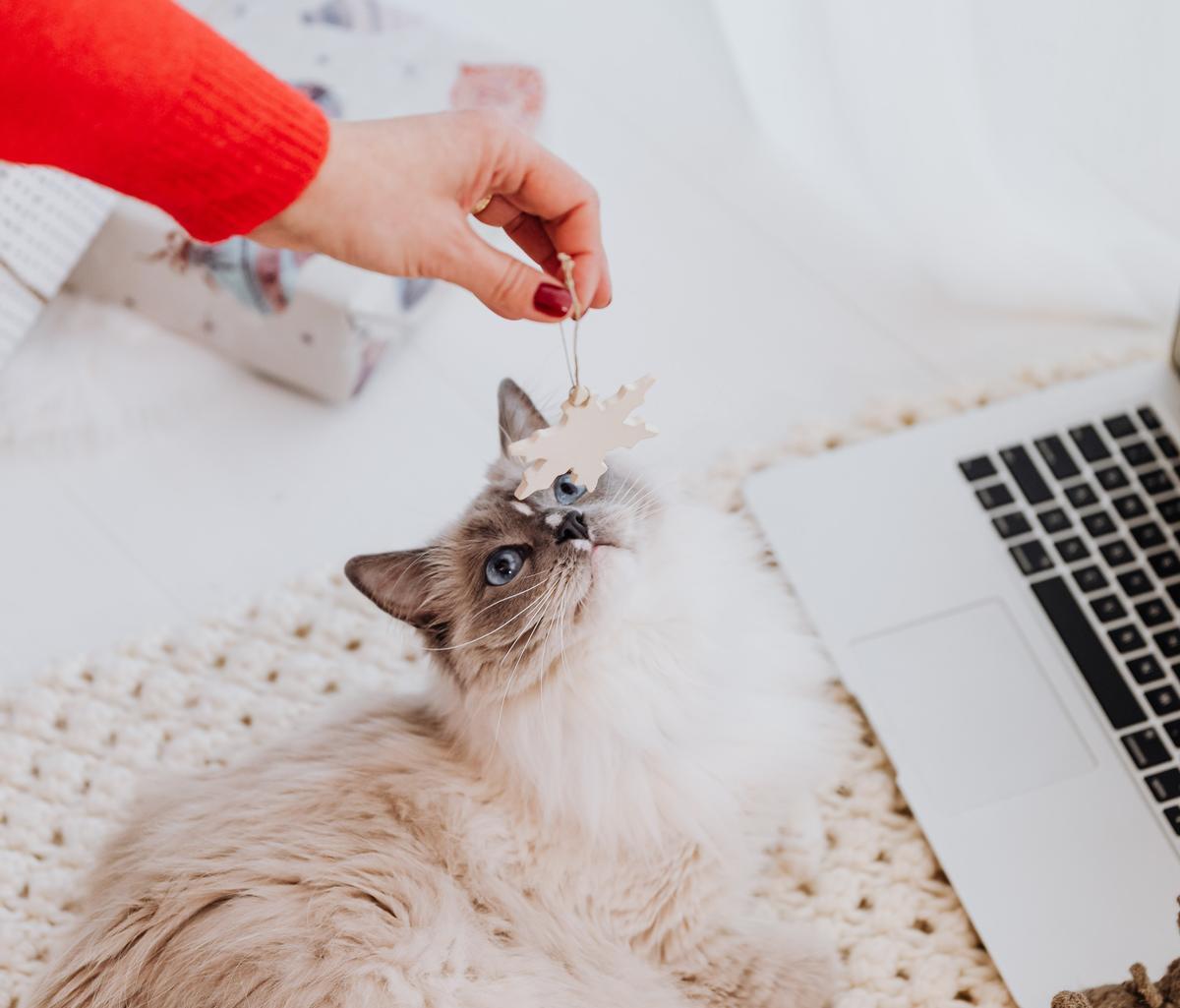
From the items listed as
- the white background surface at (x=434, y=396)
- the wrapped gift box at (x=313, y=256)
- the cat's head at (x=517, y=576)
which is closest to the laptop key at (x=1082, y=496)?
the white background surface at (x=434, y=396)

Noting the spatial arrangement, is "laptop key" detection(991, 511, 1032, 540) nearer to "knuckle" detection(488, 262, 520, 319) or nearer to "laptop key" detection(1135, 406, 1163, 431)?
"laptop key" detection(1135, 406, 1163, 431)

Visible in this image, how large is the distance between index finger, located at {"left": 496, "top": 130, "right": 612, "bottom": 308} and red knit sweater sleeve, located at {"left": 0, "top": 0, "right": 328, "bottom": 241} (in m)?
0.16

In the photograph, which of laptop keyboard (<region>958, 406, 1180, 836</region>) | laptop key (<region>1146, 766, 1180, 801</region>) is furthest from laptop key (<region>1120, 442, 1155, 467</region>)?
laptop key (<region>1146, 766, 1180, 801</region>)

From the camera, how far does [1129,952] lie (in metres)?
1.11

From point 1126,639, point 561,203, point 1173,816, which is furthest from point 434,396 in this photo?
point 1173,816

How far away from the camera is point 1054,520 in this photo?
1300 millimetres

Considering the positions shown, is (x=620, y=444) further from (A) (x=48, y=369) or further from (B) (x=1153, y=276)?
(A) (x=48, y=369)

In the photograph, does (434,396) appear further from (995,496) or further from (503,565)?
(995,496)

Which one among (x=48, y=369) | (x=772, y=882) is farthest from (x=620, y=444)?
(x=48, y=369)

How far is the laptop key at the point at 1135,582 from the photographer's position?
1246 millimetres

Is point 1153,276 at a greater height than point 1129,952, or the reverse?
point 1153,276

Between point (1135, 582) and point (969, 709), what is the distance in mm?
224

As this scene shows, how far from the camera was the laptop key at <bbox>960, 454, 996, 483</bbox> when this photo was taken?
52.9 inches

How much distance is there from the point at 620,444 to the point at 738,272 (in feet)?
2.78
